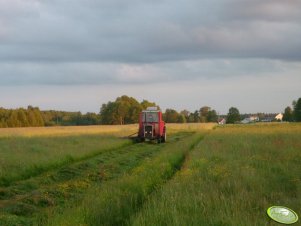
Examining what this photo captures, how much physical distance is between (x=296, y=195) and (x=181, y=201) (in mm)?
2646

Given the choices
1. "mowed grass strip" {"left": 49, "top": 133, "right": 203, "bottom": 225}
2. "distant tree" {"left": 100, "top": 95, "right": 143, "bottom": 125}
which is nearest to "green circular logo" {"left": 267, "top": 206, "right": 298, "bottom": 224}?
"mowed grass strip" {"left": 49, "top": 133, "right": 203, "bottom": 225}

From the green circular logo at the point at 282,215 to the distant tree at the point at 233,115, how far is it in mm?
137270

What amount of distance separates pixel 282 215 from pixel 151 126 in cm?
2807

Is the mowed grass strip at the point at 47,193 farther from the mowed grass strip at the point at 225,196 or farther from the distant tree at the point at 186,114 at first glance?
the distant tree at the point at 186,114

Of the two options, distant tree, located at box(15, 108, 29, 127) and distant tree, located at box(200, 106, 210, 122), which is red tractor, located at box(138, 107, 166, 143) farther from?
distant tree, located at box(200, 106, 210, 122)

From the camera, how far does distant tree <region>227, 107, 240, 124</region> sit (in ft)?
464

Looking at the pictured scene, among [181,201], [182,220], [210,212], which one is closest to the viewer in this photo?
[182,220]

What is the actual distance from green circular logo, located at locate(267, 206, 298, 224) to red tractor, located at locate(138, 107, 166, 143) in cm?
2787

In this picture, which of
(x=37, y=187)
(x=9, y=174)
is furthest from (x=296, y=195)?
(x=9, y=174)

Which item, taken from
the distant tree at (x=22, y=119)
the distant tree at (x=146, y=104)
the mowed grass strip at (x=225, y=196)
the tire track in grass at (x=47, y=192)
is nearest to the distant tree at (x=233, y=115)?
the distant tree at (x=146, y=104)

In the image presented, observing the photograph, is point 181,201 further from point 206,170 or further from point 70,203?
point 206,170

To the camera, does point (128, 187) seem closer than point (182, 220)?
No

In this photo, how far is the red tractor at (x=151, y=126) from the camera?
3403 cm

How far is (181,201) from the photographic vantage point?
27.2 ft
